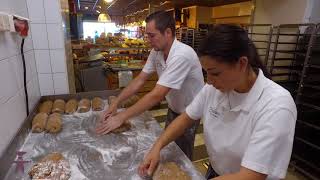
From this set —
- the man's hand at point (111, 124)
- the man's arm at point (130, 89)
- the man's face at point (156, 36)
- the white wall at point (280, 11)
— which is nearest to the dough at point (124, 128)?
the man's hand at point (111, 124)

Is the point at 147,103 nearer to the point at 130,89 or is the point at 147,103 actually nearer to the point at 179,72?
the point at 179,72

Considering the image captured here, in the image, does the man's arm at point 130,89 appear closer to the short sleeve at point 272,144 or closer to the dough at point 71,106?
the dough at point 71,106

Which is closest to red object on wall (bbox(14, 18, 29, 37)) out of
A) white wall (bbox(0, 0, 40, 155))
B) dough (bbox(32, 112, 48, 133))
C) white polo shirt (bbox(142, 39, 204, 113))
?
white wall (bbox(0, 0, 40, 155))

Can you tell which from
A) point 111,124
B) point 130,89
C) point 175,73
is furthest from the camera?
point 130,89

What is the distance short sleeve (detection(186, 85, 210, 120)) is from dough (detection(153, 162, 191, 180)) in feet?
0.85

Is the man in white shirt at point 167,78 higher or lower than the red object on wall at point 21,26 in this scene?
lower

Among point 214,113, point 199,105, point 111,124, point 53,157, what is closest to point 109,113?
point 111,124

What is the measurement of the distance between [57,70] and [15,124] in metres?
0.72

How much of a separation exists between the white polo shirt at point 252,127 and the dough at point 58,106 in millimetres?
1038

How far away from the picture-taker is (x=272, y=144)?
0.76 meters

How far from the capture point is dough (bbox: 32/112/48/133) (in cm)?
139

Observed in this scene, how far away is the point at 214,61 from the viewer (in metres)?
0.81

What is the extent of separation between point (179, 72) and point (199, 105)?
0.41 m

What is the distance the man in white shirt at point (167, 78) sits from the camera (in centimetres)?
145
